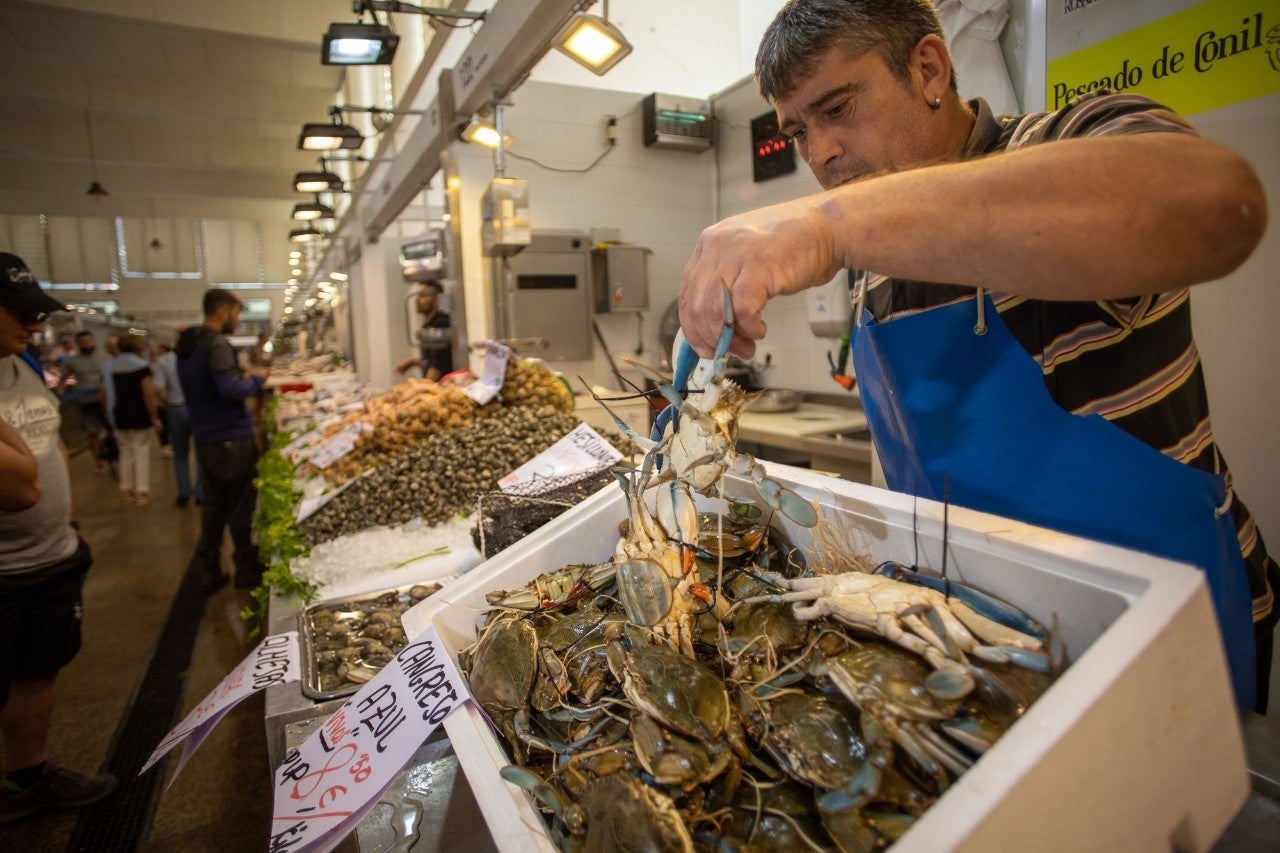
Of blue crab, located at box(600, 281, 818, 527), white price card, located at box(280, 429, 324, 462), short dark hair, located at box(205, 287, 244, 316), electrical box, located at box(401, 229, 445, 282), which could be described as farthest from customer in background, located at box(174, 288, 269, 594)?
blue crab, located at box(600, 281, 818, 527)

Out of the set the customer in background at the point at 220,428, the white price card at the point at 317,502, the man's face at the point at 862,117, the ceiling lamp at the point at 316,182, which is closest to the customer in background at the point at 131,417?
the ceiling lamp at the point at 316,182

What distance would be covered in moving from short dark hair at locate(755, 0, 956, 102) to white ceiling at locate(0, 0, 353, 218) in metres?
9.16

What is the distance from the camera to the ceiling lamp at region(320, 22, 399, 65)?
462 centimetres

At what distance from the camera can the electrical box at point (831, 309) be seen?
14.5ft

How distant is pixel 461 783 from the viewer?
1150mm

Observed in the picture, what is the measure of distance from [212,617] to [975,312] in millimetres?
5342

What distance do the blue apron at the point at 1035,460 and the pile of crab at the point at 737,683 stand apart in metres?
0.31

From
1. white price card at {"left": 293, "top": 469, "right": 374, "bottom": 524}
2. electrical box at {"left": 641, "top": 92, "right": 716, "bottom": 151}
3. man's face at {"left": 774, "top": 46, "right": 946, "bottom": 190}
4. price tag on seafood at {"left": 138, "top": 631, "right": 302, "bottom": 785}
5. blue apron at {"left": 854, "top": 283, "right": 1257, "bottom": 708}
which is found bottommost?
price tag on seafood at {"left": 138, "top": 631, "right": 302, "bottom": 785}

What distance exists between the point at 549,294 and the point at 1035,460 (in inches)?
216

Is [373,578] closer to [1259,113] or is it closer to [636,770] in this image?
[636,770]

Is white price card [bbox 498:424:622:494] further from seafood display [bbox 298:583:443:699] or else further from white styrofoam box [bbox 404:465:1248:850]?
white styrofoam box [bbox 404:465:1248:850]

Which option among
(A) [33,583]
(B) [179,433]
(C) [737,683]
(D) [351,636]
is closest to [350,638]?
(D) [351,636]

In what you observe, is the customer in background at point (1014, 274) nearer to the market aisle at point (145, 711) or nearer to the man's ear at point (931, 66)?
the man's ear at point (931, 66)

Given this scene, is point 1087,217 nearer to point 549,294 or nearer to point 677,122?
point 549,294
